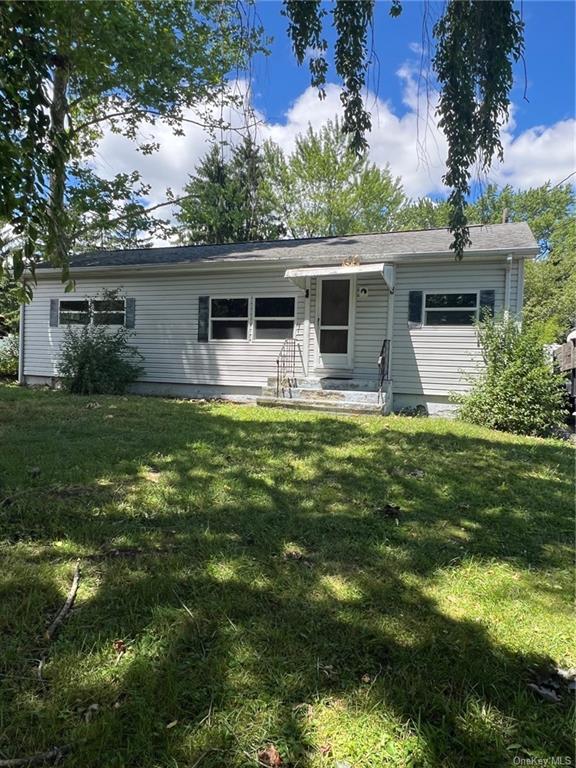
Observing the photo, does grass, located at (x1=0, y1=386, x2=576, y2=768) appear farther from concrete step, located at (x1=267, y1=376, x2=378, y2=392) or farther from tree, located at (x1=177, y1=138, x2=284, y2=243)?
concrete step, located at (x1=267, y1=376, x2=378, y2=392)

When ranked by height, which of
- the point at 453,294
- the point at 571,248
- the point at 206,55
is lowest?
the point at 453,294

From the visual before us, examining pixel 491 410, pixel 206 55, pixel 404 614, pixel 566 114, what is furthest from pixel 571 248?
pixel 404 614

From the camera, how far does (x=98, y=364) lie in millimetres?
10297

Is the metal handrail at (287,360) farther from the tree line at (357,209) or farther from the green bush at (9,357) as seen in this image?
the tree line at (357,209)

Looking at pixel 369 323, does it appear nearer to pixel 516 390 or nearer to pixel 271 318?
pixel 271 318

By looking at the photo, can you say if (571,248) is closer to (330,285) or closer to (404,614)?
(330,285)

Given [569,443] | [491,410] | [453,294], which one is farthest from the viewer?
[453,294]

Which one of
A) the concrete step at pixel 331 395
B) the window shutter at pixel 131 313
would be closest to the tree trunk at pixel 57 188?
the concrete step at pixel 331 395

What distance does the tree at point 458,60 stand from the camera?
223cm

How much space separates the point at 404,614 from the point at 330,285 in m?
8.14

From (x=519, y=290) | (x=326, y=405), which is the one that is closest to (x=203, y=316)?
(x=326, y=405)

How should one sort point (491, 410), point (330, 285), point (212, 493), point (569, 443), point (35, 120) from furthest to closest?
point (330, 285), point (491, 410), point (569, 443), point (212, 493), point (35, 120)

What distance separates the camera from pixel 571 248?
26.2 metres

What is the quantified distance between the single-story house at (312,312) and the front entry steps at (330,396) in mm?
21
